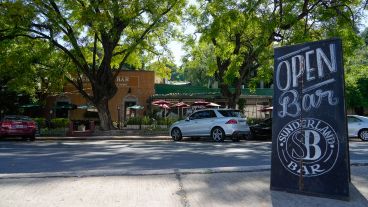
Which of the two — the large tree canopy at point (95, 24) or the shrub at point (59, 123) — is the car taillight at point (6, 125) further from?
the shrub at point (59, 123)

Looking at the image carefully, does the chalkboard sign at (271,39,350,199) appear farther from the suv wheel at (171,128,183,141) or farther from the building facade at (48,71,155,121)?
the building facade at (48,71,155,121)

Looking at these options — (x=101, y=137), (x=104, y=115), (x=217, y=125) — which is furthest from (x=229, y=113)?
(x=104, y=115)

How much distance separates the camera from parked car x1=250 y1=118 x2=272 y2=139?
23781mm

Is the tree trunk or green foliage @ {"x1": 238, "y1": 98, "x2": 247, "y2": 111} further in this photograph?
green foliage @ {"x1": 238, "y1": 98, "x2": 247, "y2": 111}

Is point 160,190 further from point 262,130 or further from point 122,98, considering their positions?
point 122,98

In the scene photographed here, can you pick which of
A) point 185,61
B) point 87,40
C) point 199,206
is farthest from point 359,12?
point 199,206

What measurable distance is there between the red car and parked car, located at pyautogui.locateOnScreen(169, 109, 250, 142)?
8.38 m

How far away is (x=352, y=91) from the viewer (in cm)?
4306

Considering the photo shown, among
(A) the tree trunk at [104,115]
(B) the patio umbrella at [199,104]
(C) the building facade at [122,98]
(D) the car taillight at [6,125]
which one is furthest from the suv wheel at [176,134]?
(C) the building facade at [122,98]

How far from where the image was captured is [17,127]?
75.7 ft

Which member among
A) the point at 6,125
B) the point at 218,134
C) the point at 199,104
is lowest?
the point at 218,134

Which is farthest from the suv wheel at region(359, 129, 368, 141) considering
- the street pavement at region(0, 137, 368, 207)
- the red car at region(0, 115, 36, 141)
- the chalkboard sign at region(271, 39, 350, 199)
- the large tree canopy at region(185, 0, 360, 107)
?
the chalkboard sign at region(271, 39, 350, 199)

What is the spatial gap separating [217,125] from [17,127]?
10700 millimetres

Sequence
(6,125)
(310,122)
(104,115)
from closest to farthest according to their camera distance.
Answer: (310,122), (6,125), (104,115)
